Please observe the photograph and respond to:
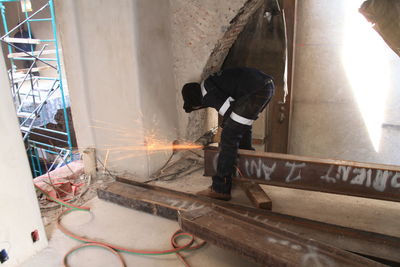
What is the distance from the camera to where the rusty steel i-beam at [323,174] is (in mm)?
2293

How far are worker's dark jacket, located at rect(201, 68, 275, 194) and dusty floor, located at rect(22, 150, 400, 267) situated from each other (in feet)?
1.73

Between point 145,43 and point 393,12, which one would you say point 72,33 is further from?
point 393,12

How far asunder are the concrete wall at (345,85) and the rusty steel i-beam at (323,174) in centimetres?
172

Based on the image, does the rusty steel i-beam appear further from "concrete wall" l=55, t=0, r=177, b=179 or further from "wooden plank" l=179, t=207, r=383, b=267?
"concrete wall" l=55, t=0, r=177, b=179

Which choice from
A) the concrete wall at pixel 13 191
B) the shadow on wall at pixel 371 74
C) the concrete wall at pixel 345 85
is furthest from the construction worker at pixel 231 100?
the shadow on wall at pixel 371 74

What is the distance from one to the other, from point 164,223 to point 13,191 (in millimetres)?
1125

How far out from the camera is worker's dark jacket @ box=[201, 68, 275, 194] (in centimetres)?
262

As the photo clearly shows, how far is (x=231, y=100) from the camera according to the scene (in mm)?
2711

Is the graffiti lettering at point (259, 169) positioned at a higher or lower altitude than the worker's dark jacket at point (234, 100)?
lower

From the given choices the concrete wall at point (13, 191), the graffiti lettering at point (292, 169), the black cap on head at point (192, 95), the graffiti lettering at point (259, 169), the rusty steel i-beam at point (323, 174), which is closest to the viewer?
the concrete wall at point (13, 191)

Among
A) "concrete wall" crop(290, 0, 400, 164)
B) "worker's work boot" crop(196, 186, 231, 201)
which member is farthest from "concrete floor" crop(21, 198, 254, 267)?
"concrete wall" crop(290, 0, 400, 164)

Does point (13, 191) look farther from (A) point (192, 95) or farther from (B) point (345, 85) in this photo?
(B) point (345, 85)

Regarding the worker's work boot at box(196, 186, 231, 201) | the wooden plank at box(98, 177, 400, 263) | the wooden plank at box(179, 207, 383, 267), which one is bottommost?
the worker's work boot at box(196, 186, 231, 201)

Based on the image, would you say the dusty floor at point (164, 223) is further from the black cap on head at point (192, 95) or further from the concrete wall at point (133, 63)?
the black cap on head at point (192, 95)
